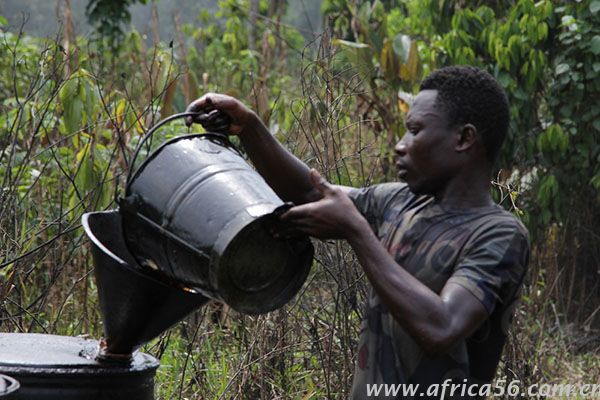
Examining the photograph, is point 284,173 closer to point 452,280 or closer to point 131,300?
point 131,300

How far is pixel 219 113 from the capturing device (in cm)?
334

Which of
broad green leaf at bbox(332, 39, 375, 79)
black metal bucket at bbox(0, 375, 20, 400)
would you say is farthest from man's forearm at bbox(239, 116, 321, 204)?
broad green leaf at bbox(332, 39, 375, 79)

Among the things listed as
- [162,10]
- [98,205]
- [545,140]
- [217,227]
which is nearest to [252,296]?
[217,227]

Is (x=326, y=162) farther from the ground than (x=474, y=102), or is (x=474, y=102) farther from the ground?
(x=474, y=102)

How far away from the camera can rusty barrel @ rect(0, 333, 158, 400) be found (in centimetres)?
323

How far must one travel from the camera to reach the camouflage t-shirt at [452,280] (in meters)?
2.75

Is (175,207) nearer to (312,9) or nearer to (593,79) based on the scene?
(593,79)

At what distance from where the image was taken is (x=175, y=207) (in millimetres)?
2928

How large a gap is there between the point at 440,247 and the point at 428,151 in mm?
261

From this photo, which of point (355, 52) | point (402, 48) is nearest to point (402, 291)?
point (355, 52)

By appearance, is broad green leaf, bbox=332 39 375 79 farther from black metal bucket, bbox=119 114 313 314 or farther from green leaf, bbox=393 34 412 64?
black metal bucket, bbox=119 114 313 314

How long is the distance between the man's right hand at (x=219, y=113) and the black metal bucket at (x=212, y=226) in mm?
126

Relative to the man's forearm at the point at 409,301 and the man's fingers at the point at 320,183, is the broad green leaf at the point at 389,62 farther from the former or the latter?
the man's forearm at the point at 409,301

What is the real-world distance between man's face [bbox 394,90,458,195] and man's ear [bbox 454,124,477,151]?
0.01 m
